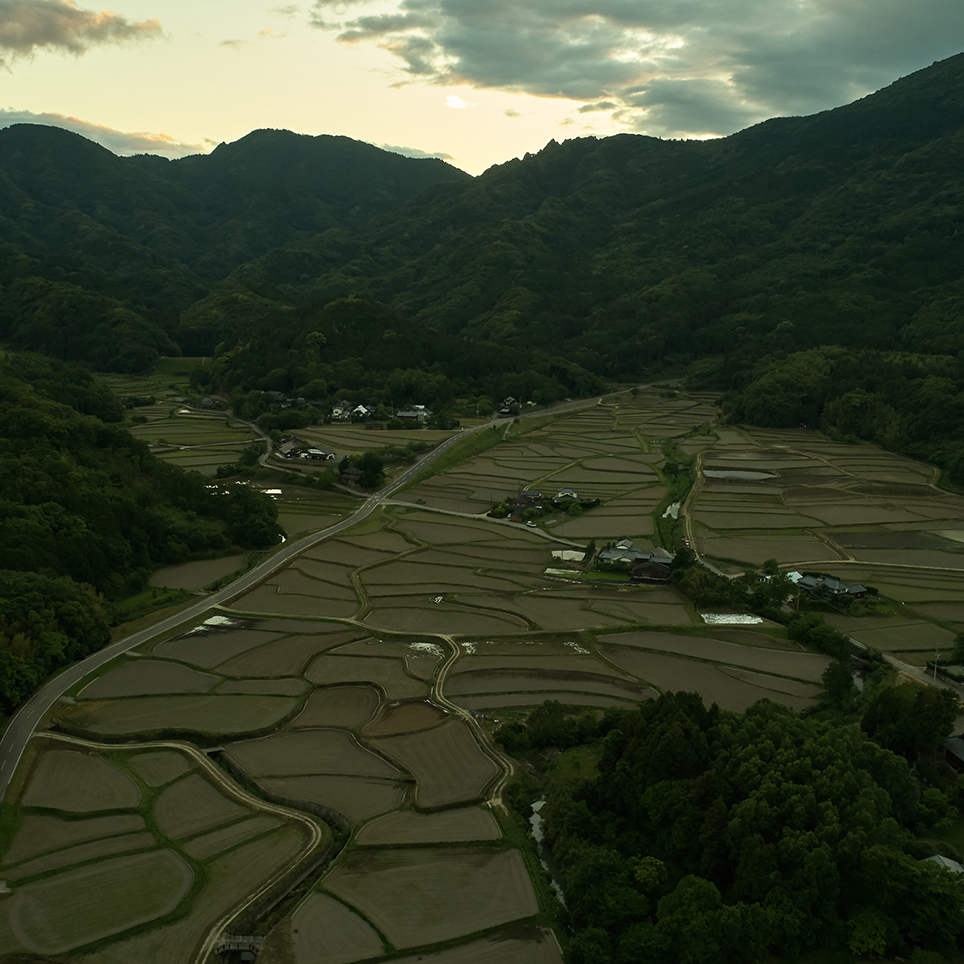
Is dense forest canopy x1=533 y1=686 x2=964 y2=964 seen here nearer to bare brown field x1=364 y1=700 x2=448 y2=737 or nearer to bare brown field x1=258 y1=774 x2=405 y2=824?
bare brown field x1=258 y1=774 x2=405 y2=824

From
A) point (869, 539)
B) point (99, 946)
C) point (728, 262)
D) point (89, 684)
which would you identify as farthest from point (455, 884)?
point (728, 262)

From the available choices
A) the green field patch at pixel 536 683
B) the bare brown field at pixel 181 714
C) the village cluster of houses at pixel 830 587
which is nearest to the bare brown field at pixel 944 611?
the village cluster of houses at pixel 830 587

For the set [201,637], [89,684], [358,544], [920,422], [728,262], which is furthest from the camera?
[728,262]

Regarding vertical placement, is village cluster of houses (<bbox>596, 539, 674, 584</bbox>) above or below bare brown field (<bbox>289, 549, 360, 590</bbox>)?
Result: above

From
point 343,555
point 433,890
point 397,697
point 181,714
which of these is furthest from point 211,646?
point 433,890

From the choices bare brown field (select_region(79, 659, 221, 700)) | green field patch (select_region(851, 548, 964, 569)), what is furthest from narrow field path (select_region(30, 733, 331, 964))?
green field patch (select_region(851, 548, 964, 569))

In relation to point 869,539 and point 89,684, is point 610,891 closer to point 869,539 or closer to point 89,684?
point 89,684
